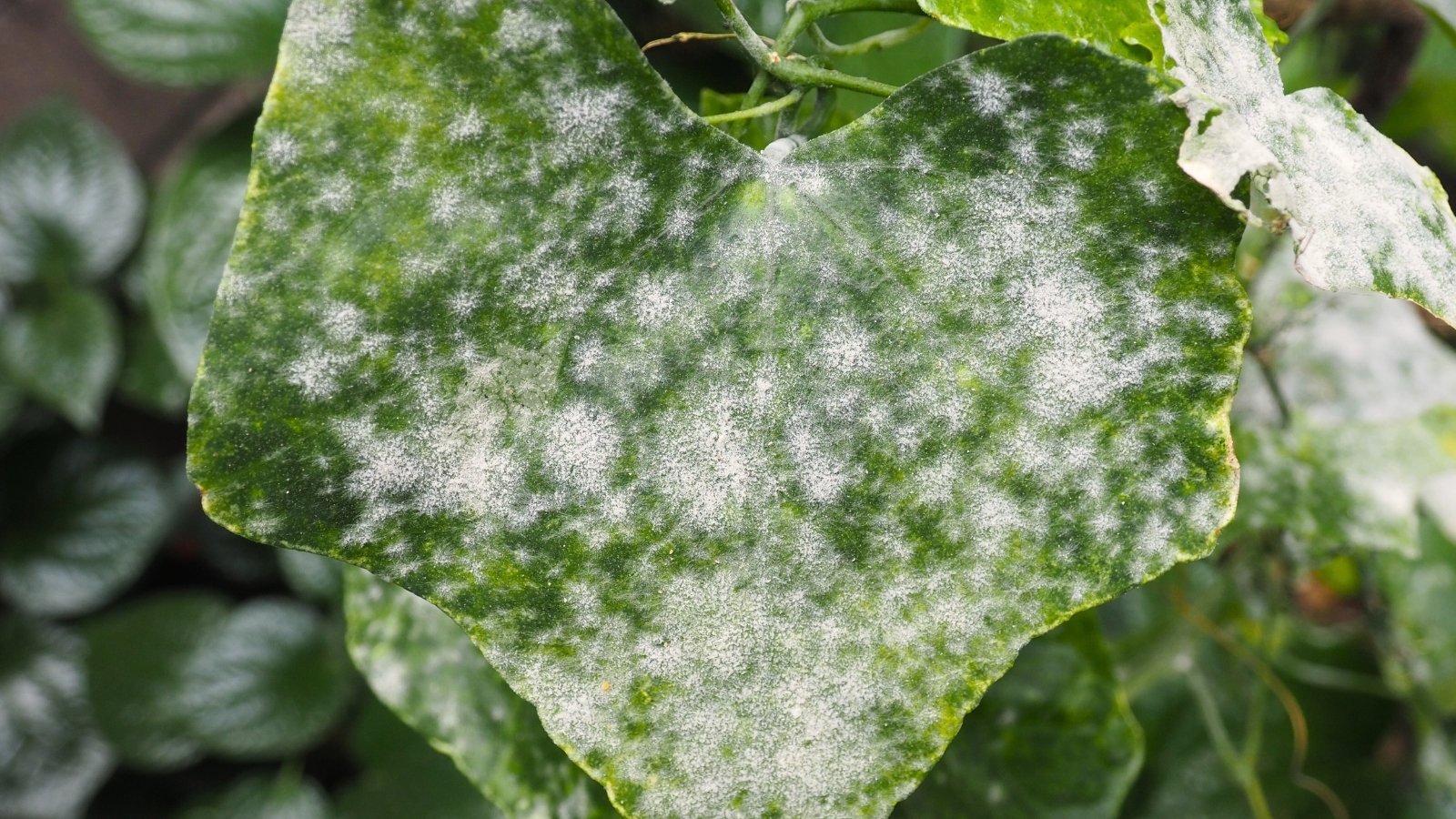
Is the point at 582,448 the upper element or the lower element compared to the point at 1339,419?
upper

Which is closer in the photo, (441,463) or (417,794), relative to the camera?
(441,463)

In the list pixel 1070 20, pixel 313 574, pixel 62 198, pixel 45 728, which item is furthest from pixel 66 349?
pixel 1070 20

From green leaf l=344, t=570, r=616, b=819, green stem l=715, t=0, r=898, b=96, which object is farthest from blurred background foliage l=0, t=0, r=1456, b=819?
green stem l=715, t=0, r=898, b=96

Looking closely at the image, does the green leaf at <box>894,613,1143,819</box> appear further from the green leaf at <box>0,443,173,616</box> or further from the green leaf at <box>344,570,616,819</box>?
the green leaf at <box>0,443,173,616</box>

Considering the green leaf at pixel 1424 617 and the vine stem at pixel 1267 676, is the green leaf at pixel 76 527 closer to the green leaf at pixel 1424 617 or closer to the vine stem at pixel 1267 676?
the vine stem at pixel 1267 676

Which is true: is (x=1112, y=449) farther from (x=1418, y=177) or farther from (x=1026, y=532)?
(x=1418, y=177)

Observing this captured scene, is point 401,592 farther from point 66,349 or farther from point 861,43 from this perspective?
point 66,349

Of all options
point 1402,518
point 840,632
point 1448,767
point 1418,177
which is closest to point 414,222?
point 840,632
